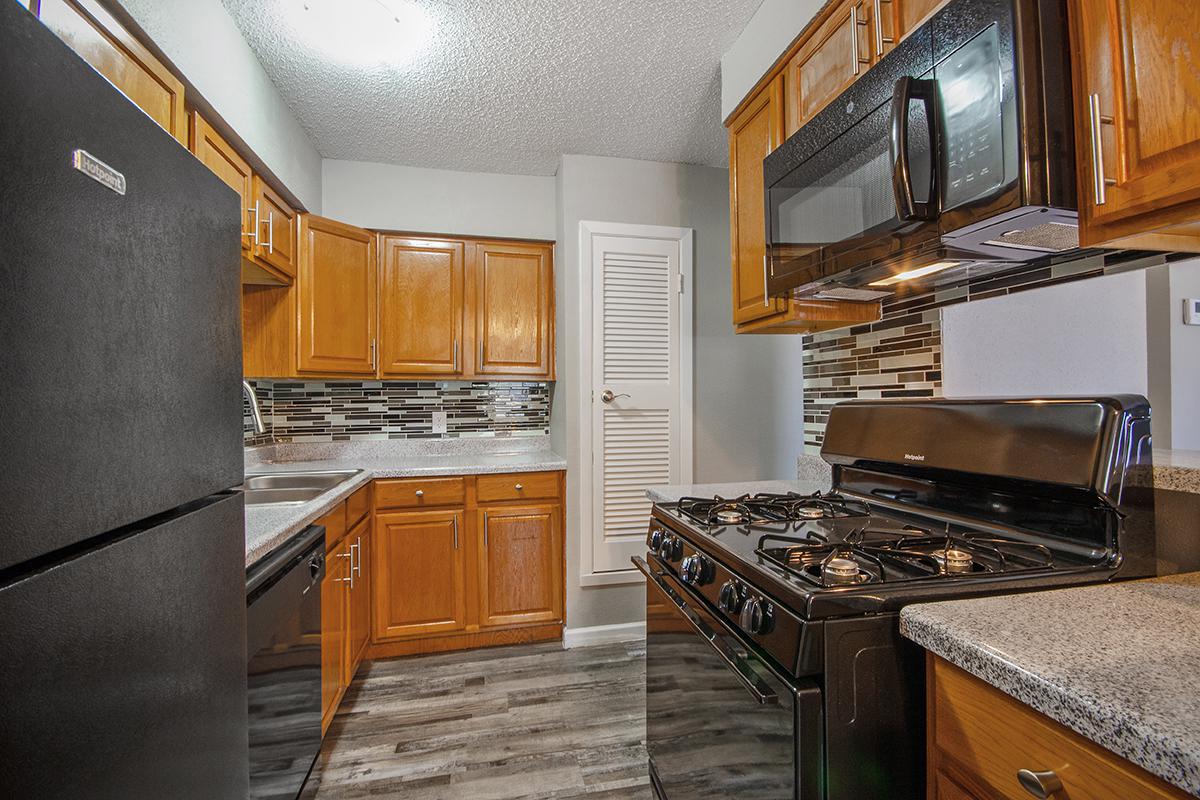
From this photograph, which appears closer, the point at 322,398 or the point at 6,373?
the point at 6,373

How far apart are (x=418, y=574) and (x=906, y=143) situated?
8.31 feet

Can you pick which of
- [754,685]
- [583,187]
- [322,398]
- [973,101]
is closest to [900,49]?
[973,101]

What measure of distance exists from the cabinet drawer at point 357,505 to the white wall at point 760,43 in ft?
6.91

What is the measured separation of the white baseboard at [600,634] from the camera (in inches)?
110

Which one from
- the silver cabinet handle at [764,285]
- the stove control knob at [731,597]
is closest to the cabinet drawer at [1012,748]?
the stove control knob at [731,597]

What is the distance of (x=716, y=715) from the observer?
1.18 metres

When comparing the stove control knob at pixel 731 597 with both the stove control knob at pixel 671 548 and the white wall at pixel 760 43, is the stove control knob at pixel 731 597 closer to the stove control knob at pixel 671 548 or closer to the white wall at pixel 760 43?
the stove control knob at pixel 671 548

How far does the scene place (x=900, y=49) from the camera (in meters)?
1.16

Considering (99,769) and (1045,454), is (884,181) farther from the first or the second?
(99,769)

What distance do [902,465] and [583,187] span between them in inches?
82.9

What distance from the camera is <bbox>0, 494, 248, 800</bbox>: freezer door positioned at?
0.42 metres

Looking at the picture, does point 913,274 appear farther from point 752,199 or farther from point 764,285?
point 752,199

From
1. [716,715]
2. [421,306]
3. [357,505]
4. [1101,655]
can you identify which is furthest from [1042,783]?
[421,306]

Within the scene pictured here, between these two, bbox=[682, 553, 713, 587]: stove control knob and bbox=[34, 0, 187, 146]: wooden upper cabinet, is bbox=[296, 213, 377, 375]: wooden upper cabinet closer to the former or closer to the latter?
bbox=[34, 0, 187, 146]: wooden upper cabinet
